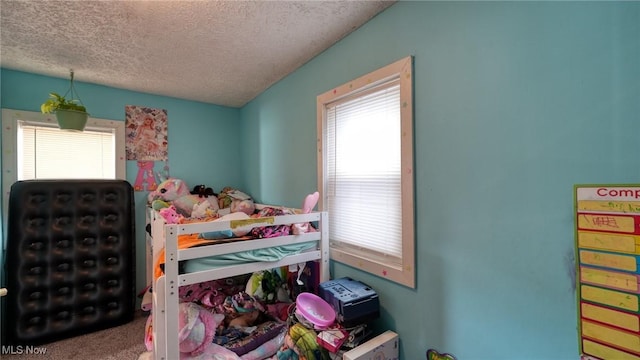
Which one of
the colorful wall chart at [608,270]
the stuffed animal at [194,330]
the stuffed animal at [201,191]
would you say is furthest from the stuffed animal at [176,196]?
the colorful wall chart at [608,270]

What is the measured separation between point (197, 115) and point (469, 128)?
295 centimetres

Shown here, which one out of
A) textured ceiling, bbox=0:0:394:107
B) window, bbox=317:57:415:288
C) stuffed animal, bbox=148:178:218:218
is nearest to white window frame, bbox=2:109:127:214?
textured ceiling, bbox=0:0:394:107

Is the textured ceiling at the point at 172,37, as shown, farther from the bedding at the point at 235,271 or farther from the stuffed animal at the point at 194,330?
the stuffed animal at the point at 194,330

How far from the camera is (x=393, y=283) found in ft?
4.65

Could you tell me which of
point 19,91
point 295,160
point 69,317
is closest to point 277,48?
point 295,160

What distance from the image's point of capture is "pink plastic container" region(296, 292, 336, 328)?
1.43 m

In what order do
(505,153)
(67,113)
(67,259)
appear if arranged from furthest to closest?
1. (67,259)
2. (67,113)
3. (505,153)

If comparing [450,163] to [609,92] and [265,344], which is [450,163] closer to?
[609,92]

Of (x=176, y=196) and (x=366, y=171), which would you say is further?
(x=176, y=196)

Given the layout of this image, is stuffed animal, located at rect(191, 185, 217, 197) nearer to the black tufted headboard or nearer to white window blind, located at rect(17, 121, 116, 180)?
the black tufted headboard

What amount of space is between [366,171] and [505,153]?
770 mm

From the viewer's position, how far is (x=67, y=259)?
2.15 meters

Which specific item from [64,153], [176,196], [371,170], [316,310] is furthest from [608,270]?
[64,153]

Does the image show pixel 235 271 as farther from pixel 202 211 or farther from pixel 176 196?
pixel 176 196
